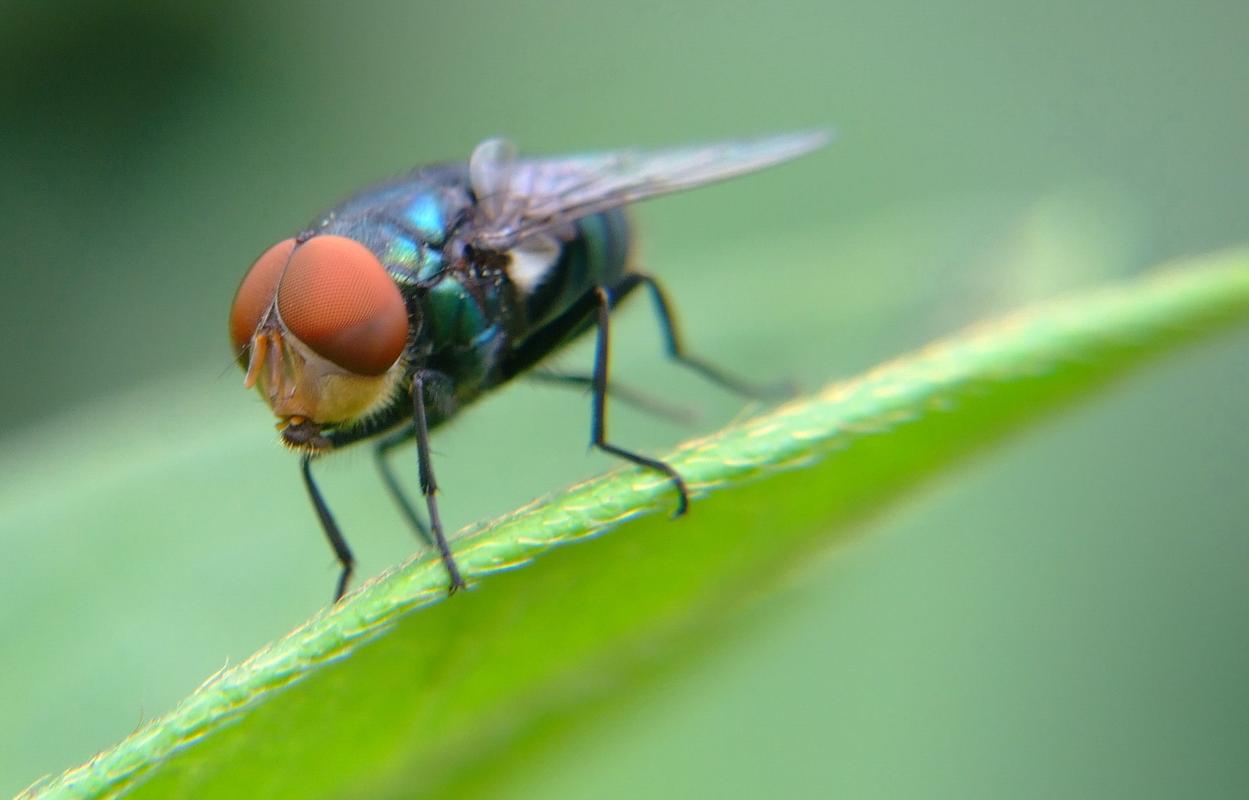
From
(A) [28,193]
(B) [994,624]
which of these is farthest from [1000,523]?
(A) [28,193]

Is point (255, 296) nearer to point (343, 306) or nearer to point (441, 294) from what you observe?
point (343, 306)

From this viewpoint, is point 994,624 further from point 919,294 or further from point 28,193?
point 28,193

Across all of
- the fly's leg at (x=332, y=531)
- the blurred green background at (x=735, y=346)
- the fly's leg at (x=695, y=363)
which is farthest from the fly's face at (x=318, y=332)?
the fly's leg at (x=695, y=363)

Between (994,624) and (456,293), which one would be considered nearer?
(456,293)

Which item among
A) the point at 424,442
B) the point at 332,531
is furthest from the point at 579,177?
the point at 332,531

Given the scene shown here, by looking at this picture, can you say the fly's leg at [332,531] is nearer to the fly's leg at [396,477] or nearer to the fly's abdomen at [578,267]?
the fly's leg at [396,477]

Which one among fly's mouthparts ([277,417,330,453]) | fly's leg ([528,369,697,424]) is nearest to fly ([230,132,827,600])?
fly's mouthparts ([277,417,330,453])

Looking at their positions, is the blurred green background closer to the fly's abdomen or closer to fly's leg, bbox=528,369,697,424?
fly's leg, bbox=528,369,697,424
